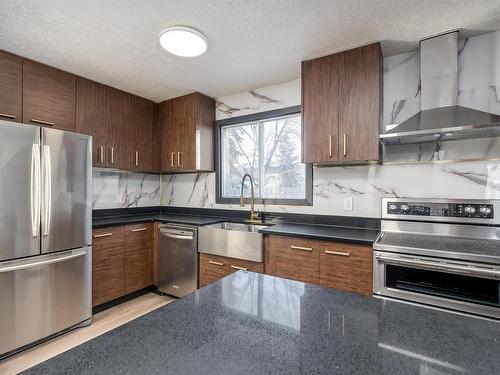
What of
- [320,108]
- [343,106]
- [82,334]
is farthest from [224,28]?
[82,334]

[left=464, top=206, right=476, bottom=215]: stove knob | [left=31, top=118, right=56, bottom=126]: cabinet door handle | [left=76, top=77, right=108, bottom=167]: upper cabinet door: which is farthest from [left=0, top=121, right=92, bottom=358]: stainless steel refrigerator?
[left=464, top=206, right=476, bottom=215]: stove knob

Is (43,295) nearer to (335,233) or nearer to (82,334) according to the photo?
(82,334)


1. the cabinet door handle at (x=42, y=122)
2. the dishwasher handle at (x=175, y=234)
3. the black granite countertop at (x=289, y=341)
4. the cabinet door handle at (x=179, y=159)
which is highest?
the cabinet door handle at (x=42, y=122)

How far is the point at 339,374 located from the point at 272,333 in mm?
182

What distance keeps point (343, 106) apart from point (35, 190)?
2.46 metres

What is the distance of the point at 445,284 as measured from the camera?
5.29 feet

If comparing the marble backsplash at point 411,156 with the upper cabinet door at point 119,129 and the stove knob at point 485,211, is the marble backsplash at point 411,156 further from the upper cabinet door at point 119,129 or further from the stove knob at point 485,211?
the upper cabinet door at point 119,129

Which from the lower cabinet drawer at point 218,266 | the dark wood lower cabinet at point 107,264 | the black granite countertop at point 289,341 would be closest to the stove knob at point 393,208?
the lower cabinet drawer at point 218,266

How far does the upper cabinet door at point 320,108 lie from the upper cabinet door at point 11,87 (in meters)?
2.36

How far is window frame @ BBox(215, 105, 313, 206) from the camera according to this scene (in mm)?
2652

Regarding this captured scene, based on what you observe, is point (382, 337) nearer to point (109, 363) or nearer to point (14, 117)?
point (109, 363)

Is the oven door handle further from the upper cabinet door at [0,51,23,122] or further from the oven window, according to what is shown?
the upper cabinet door at [0,51,23,122]

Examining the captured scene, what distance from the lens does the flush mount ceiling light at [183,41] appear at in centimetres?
183

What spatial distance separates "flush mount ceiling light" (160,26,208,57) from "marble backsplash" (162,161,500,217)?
150 centimetres
